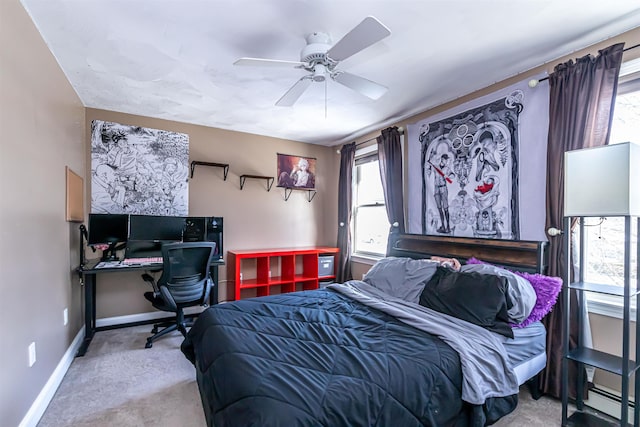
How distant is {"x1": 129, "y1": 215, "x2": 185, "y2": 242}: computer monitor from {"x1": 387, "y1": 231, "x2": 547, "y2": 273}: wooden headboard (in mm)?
2577

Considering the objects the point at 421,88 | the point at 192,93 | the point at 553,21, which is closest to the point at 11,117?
the point at 192,93

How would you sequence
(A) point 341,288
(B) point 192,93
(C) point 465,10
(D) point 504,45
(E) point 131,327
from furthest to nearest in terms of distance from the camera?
(E) point 131,327
(B) point 192,93
(A) point 341,288
(D) point 504,45
(C) point 465,10

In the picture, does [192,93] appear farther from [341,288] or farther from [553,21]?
[553,21]

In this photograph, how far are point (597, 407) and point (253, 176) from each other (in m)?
→ 4.09

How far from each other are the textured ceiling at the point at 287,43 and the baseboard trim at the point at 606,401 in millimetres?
2388

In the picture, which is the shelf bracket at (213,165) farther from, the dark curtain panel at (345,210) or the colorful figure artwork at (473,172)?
the colorful figure artwork at (473,172)

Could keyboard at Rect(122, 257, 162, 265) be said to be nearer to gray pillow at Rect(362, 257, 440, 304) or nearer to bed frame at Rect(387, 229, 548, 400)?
gray pillow at Rect(362, 257, 440, 304)

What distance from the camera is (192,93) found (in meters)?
3.03

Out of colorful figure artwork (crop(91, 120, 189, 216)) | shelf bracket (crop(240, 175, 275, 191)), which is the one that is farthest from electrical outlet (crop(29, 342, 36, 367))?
shelf bracket (crop(240, 175, 275, 191))

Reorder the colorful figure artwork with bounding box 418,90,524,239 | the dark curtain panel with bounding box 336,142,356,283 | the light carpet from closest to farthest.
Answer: the light carpet → the colorful figure artwork with bounding box 418,90,524,239 → the dark curtain panel with bounding box 336,142,356,283

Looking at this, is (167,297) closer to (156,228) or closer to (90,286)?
(90,286)

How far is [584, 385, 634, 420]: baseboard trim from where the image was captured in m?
1.97

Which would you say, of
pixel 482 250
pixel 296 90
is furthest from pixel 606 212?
pixel 296 90

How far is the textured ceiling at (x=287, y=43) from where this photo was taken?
181 centimetres
